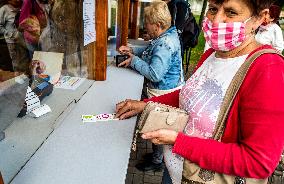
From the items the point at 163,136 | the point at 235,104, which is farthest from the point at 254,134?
the point at 163,136

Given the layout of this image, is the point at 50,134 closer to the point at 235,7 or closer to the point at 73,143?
the point at 73,143

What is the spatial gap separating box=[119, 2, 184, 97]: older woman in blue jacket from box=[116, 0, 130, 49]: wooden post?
2.33 feet

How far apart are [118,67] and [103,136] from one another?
1491mm

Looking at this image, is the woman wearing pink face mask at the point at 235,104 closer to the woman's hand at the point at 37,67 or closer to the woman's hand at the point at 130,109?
the woman's hand at the point at 130,109

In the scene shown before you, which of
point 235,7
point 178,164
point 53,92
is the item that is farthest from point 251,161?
point 53,92

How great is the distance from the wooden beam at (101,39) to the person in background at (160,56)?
355 mm

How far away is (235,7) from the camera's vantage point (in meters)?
1.10

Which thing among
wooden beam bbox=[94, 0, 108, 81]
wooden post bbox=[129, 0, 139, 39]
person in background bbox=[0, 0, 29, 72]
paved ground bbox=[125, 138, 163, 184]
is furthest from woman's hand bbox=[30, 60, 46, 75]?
wooden post bbox=[129, 0, 139, 39]

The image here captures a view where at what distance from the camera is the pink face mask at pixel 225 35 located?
1.12 meters

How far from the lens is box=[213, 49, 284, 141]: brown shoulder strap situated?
1050 millimetres

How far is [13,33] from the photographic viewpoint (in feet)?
6.99

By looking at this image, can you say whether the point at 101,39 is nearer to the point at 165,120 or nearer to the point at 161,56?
the point at 161,56

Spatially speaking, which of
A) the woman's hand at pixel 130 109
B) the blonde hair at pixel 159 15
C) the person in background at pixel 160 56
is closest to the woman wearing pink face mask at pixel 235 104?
the woman's hand at pixel 130 109

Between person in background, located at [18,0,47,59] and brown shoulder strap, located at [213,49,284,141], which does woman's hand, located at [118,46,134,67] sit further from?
brown shoulder strap, located at [213,49,284,141]
